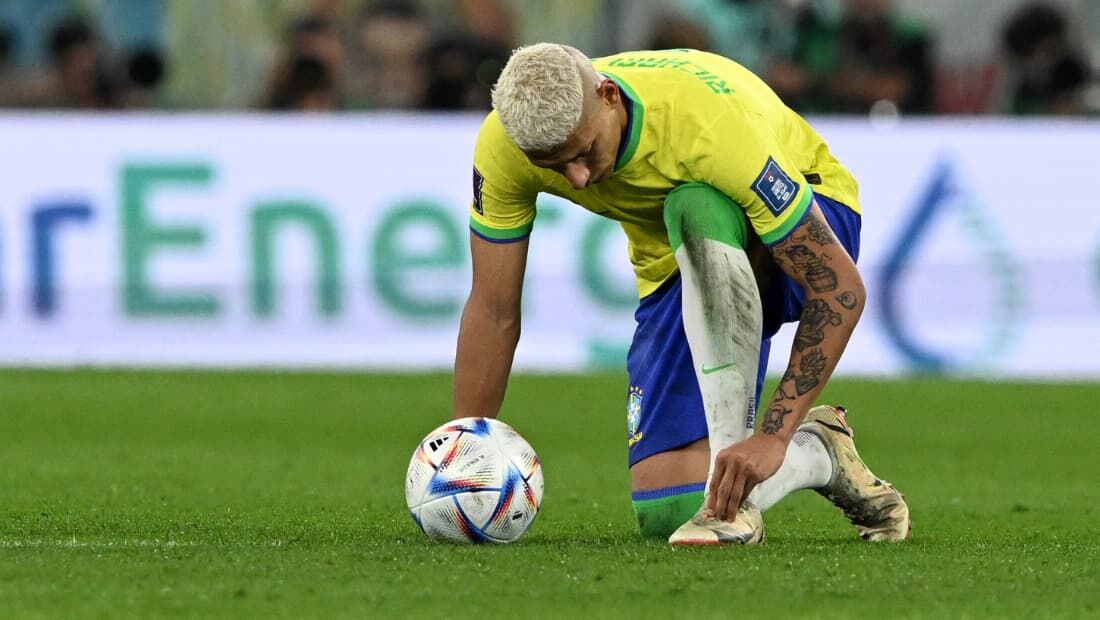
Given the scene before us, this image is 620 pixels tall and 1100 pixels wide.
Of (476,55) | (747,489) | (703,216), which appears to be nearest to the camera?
(747,489)

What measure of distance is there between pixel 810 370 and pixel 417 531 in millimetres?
1319

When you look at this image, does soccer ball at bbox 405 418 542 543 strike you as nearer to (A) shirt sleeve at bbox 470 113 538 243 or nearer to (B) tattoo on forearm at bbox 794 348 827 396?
(A) shirt sleeve at bbox 470 113 538 243

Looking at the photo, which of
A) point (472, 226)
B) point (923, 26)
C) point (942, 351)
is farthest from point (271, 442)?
point (923, 26)

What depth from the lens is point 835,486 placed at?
5621 millimetres

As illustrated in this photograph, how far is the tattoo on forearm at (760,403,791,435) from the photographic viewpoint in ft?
16.5

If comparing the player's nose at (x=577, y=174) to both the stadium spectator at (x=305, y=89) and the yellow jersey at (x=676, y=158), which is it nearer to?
the yellow jersey at (x=676, y=158)

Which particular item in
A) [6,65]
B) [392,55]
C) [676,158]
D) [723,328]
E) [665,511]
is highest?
[676,158]

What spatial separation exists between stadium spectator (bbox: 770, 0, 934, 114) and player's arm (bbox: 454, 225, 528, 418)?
7.69m

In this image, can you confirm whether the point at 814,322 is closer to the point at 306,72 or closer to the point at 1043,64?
the point at 306,72

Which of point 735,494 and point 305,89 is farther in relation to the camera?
point 305,89

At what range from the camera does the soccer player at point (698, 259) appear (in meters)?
4.98

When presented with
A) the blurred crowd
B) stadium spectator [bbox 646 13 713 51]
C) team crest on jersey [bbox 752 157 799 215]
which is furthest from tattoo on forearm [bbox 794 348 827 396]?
the blurred crowd

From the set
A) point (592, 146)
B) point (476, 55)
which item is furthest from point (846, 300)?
point (476, 55)

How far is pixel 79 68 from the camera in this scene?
13094 mm
